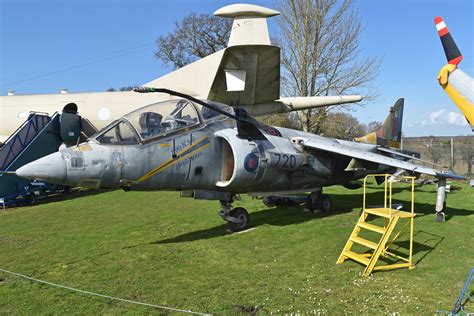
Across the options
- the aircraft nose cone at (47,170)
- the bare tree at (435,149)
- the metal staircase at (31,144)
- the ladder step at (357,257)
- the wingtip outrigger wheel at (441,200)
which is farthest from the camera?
the bare tree at (435,149)

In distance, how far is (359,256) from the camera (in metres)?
5.89

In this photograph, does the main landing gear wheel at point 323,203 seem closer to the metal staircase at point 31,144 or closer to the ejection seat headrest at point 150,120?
the ejection seat headrest at point 150,120

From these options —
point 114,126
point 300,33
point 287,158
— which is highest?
point 300,33

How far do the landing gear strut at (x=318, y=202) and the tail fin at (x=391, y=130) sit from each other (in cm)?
380

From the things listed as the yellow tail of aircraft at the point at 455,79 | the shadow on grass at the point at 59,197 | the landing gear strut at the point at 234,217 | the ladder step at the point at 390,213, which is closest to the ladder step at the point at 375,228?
the ladder step at the point at 390,213

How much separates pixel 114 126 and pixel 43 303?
312cm

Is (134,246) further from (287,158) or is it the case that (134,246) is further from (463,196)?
(463,196)

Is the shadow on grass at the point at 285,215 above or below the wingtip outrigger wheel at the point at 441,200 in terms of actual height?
below

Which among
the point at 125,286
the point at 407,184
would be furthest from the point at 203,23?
the point at 125,286

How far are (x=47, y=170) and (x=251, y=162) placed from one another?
145 inches

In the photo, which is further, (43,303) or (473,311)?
(43,303)

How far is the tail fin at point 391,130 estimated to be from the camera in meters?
13.2

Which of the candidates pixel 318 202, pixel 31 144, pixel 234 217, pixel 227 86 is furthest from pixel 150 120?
pixel 31 144

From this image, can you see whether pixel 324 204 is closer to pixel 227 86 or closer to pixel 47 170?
pixel 227 86
